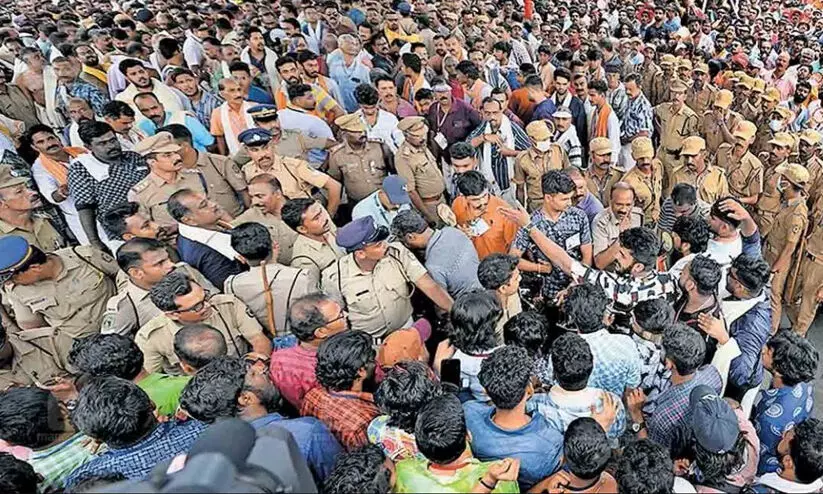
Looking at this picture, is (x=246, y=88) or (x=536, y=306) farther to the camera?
(x=246, y=88)

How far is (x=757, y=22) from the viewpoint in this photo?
33.3 ft

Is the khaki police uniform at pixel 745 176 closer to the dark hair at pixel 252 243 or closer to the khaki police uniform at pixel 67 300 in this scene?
the dark hair at pixel 252 243

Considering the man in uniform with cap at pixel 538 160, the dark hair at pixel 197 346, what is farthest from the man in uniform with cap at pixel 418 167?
the dark hair at pixel 197 346

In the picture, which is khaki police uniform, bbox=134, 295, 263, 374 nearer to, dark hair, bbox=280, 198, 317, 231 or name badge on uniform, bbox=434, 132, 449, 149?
dark hair, bbox=280, 198, 317, 231

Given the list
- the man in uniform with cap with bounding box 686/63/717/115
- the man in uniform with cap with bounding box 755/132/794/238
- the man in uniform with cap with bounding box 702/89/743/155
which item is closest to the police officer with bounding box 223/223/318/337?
the man in uniform with cap with bounding box 755/132/794/238

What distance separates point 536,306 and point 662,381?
1072 mm

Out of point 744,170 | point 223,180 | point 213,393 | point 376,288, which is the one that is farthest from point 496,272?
point 744,170

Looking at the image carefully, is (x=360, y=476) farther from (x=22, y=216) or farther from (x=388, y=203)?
(x=22, y=216)

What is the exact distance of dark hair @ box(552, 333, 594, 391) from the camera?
2131 millimetres

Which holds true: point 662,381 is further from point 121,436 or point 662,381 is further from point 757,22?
point 757,22

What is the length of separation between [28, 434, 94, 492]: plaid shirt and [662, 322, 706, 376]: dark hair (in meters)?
2.30

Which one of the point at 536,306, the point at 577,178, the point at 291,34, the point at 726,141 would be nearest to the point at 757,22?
the point at 726,141

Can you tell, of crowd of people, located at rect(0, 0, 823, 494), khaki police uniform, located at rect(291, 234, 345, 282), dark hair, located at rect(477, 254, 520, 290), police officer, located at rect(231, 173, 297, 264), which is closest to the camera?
crowd of people, located at rect(0, 0, 823, 494)

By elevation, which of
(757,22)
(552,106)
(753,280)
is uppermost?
(753,280)
